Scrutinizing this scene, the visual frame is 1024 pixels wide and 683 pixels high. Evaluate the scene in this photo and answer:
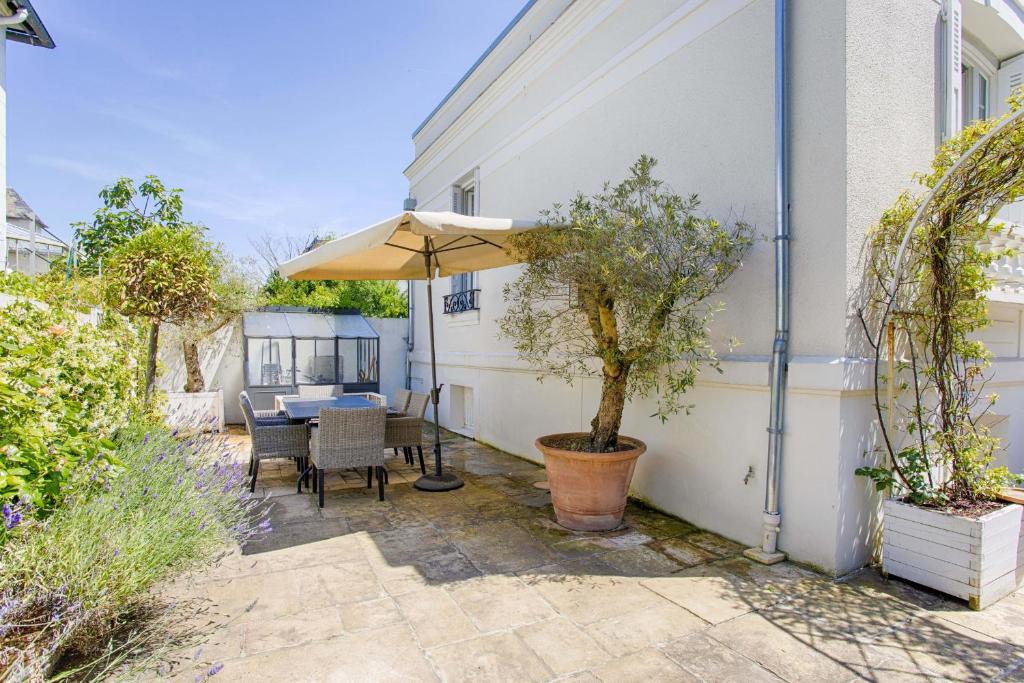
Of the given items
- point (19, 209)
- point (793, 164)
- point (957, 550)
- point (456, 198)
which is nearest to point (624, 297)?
point (793, 164)

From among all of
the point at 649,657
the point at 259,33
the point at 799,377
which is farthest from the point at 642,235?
the point at 259,33

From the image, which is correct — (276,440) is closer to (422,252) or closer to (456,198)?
(422,252)

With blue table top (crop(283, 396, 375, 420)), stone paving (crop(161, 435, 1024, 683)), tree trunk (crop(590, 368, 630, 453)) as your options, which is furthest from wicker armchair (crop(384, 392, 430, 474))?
tree trunk (crop(590, 368, 630, 453))

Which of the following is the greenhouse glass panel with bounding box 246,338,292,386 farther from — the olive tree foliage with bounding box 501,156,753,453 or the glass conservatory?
the olive tree foliage with bounding box 501,156,753,453

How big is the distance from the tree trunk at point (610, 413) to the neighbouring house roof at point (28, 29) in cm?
946

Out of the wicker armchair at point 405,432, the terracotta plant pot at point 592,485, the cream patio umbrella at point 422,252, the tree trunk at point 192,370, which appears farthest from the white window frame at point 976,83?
the tree trunk at point 192,370

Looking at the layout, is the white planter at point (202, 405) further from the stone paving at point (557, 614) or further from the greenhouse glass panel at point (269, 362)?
the stone paving at point (557, 614)

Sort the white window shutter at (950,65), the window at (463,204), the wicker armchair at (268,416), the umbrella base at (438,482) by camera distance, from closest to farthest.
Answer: the white window shutter at (950,65)
the umbrella base at (438,482)
the wicker armchair at (268,416)
the window at (463,204)

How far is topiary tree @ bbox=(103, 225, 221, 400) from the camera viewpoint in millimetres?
6215

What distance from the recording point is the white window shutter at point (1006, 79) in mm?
4879

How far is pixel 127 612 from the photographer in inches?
104

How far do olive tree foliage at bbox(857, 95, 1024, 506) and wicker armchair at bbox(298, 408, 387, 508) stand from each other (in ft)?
12.3

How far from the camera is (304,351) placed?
995 cm

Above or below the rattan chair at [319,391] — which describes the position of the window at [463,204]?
above
